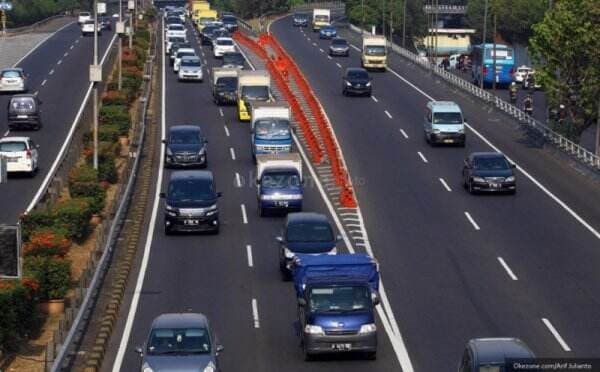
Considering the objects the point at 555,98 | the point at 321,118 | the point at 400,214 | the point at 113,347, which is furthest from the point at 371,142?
the point at 113,347

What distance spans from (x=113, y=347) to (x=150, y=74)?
61107mm

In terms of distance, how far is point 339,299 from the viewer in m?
28.9

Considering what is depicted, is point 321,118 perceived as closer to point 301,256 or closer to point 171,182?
point 171,182

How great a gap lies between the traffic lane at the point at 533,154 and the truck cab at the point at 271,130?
35.3ft

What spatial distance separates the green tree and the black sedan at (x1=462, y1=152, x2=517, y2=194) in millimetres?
14052

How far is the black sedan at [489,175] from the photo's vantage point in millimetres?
51250

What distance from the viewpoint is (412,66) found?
100875 mm

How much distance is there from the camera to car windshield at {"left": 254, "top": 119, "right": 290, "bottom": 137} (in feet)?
193

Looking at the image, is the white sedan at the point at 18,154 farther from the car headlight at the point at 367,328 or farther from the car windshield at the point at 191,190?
the car headlight at the point at 367,328

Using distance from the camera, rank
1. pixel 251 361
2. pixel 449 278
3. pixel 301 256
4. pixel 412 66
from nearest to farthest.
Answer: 1. pixel 251 361
2. pixel 301 256
3. pixel 449 278
4. pixel 412 66

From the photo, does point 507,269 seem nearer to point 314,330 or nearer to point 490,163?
point 314,330

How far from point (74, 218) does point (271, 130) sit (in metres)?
18.7

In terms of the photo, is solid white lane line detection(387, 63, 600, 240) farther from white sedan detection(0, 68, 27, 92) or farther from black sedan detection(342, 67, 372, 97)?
white sedan detection(0, 68, 27, 92)

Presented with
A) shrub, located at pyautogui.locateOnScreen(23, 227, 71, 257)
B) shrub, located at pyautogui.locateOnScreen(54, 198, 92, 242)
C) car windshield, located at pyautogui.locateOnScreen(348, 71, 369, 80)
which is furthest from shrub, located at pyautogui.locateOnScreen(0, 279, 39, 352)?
car windshield, located at pyautogui.locateOnScreen(348, 71, 369, 80)
